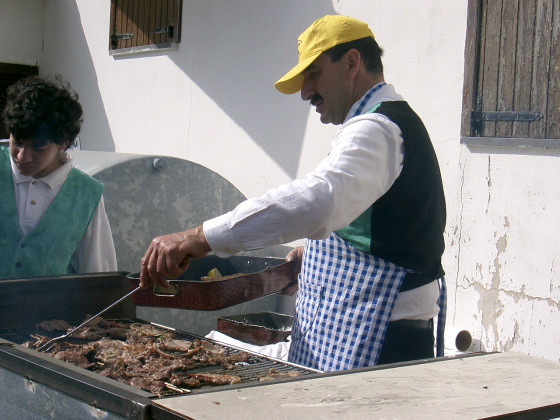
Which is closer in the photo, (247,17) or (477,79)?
(477,79)

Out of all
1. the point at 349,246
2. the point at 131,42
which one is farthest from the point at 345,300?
the point at 131,42

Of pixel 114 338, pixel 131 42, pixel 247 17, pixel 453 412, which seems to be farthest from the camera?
pixel 131 42

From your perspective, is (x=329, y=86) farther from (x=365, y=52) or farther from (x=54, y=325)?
(x=54, y=325)

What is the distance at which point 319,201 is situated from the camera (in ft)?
6.95

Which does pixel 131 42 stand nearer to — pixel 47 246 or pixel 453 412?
pixel 47 246

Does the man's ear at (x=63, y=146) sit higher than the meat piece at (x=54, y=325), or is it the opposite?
the man's ear at (x=63, y=146)

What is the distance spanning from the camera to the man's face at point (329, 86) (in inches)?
102

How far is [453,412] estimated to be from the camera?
1.65m

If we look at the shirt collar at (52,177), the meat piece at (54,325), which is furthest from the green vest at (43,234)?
the meat piece at (54,325)

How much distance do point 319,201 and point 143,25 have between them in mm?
5625

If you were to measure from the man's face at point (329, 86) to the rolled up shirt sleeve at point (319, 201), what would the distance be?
367 millimetres

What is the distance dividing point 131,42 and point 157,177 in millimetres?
3379

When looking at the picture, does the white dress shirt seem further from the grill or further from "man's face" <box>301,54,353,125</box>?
"man's face" <box>301,54,353,125</box>

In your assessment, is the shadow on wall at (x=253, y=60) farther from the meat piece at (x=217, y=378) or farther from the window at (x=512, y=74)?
the meat piece at (x=217, y=378)
